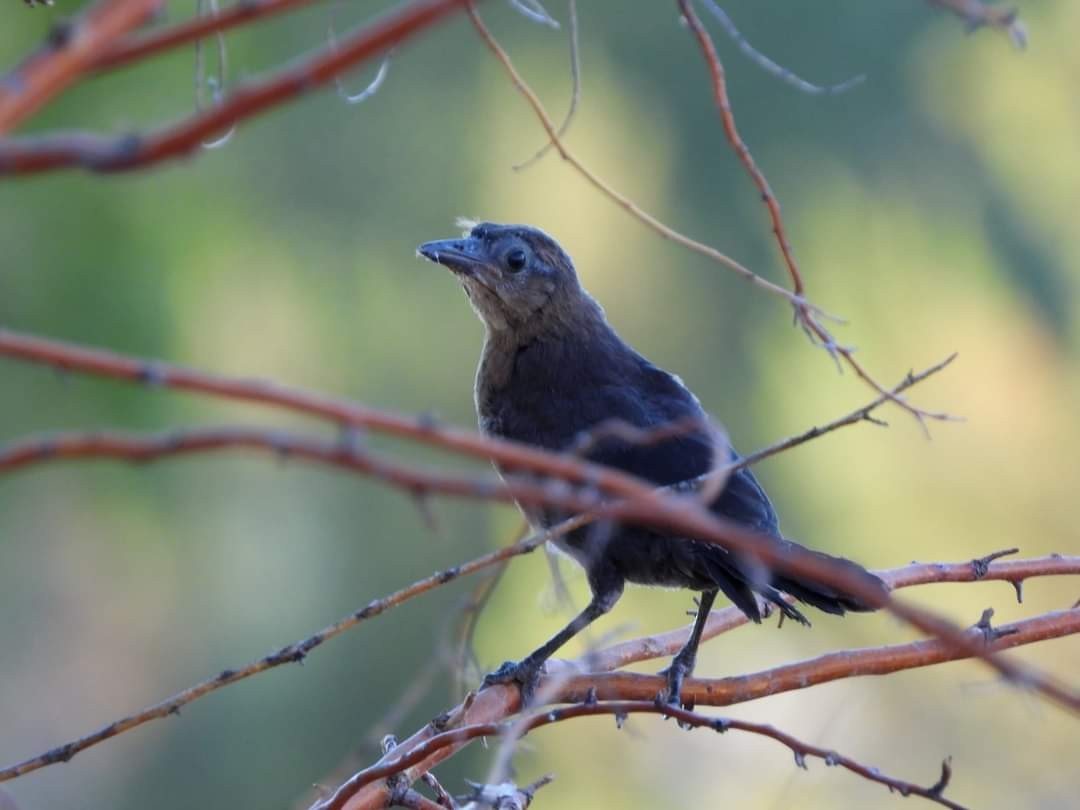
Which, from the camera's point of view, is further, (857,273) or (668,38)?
(668,38)

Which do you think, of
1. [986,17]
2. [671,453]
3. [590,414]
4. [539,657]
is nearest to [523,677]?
[539,657]

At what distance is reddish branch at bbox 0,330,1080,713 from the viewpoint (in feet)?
2.64

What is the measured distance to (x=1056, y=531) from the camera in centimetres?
1191

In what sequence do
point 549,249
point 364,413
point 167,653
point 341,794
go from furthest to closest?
point 167,653 < point 549,249 < point 341,794 < point 364,413

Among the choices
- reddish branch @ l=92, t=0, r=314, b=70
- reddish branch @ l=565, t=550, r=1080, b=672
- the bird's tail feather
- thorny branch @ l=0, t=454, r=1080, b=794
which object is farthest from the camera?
the bird's tail feather

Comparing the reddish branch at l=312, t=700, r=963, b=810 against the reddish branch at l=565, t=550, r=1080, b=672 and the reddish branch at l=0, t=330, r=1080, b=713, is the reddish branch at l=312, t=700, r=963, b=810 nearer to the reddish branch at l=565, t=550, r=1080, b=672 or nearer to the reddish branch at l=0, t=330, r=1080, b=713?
the reddish branch at l=565, t=550, r=1080, b=672

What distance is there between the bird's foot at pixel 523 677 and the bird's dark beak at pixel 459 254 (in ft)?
3.62

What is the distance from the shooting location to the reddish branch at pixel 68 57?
78cm

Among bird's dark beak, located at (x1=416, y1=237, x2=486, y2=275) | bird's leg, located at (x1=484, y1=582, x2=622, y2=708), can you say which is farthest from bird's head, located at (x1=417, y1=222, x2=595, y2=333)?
bird's leg, located at (x1=484, y1=582, x2=622, y2=708)

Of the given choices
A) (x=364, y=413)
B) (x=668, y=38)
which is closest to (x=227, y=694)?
(x=668, y=38)

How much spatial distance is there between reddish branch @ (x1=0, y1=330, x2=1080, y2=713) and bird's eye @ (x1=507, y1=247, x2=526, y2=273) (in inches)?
112

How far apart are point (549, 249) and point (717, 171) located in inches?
389

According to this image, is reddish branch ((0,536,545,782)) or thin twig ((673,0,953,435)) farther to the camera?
thin twig ((673,0,953,435))

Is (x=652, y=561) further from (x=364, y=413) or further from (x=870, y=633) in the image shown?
(x=870, y=633)
